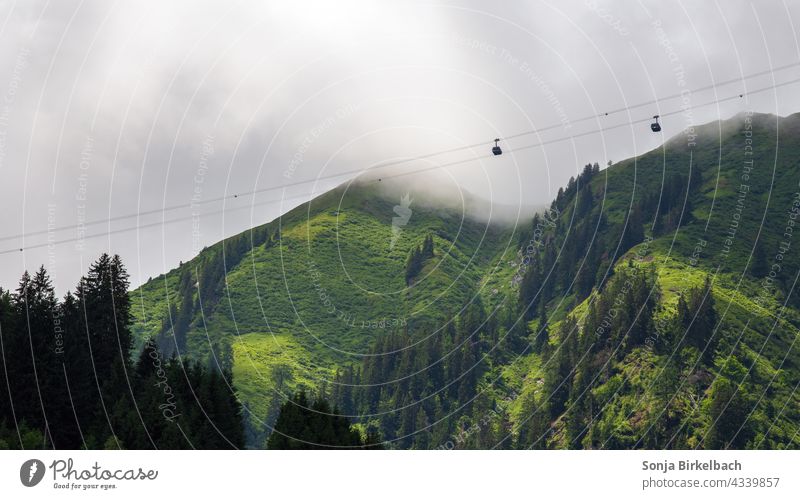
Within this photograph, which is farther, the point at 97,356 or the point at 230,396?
the point at 230,396

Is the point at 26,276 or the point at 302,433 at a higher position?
the point at 26,276
